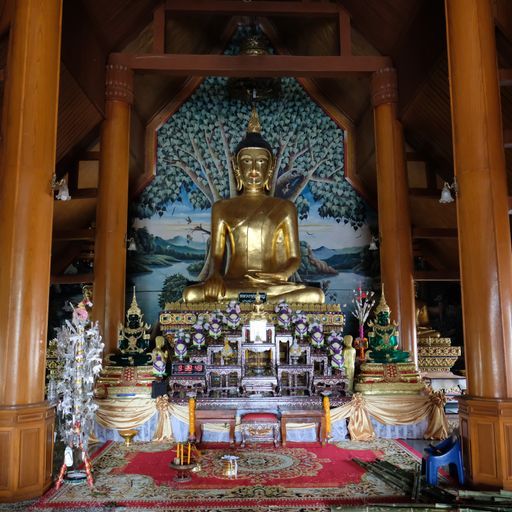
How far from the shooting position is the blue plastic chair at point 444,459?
411 cm

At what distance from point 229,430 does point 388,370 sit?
6.16ft

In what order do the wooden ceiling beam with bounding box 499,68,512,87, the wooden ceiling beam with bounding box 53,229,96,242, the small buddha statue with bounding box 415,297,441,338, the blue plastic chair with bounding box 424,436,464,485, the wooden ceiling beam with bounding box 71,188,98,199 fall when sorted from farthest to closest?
the small buddha statue with bounding box 415,297,441,338 < the wooden ceiling beam with bounding box 71,188,98,199 < the wooden ceiling beam with bounding box 53,229,96,242 < the wooden ceiling beam with bounding box 499,68,512,87 < the blue plastic chair with bounding box 424,436,464,485

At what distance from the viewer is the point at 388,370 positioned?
20.5 ft

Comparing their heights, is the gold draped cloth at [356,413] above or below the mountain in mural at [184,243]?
below

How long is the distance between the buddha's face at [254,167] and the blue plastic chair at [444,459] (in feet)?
18.3

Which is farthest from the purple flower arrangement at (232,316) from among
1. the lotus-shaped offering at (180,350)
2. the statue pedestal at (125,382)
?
the statue pedestal at (125,382)

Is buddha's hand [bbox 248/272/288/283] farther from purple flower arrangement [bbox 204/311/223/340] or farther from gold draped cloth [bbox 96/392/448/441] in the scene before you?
gold draped cloth [bbox 96/392/448/441]

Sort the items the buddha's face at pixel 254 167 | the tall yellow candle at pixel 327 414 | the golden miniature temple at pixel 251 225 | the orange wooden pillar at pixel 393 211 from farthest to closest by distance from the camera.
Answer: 1. the buddha's face at pixel 254 167
2. the orange wooden pillar at pixel 393 211
3. the tall yellow candle at pixel 327 414
4. the golden miniature temple at pixel 251 225

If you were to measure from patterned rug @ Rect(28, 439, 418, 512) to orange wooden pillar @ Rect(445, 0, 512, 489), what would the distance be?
31.0 inches

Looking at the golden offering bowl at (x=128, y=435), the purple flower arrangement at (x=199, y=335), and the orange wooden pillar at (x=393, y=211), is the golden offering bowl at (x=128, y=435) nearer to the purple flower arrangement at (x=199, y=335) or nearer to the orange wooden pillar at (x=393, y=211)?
the purple flower arrangement at (x=199, y=335)

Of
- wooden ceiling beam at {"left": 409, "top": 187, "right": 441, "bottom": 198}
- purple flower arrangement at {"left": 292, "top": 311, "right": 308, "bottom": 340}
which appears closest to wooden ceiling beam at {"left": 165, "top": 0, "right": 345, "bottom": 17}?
wooden ceiling beam at {"left": 409, "top": 187, "right": 441, "bottom": 198}

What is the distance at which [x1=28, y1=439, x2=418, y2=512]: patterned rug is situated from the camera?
372 centimetres

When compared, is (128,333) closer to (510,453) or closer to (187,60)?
(187,60)

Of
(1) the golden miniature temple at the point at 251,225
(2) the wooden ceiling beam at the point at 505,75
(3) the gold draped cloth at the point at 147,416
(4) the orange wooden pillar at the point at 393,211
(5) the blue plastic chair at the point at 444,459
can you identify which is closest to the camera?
(5) the blue plastic chair at the point at 444,459
